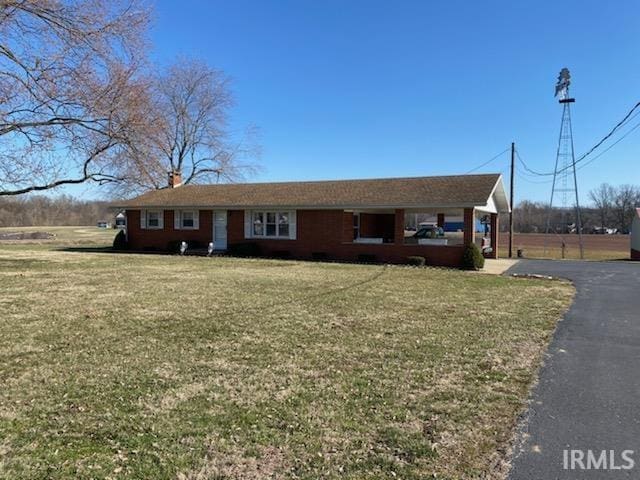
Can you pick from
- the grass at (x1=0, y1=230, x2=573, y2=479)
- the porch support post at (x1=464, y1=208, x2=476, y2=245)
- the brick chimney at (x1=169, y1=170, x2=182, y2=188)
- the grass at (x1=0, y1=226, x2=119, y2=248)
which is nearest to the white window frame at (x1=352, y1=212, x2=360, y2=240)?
the porch support post at (x1=464, y1=208, x2=476, y2=245)

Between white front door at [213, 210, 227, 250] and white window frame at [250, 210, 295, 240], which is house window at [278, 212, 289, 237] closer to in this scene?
white window frame at [250, 210, 295, 240]

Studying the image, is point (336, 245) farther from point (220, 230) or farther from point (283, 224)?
point (220, 230)

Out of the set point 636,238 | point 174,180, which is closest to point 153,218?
point 174,180

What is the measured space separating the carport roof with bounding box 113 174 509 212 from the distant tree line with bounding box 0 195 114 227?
2496 inches

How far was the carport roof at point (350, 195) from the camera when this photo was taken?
2131cm

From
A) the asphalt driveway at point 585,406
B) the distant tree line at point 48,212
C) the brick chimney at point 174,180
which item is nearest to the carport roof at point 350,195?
the brick chimney at point 174,180

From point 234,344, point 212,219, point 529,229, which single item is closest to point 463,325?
point 234,344

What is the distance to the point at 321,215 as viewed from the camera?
2372 centimetres

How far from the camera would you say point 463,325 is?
839 cm

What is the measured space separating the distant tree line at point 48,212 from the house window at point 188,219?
64126 mm

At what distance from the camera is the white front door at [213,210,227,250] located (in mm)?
26281

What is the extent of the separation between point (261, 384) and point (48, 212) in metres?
113

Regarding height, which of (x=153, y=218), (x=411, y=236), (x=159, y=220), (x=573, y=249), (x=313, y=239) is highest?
(x=153, y=218)

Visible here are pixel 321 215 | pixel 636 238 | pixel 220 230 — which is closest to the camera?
pixel 321 215
